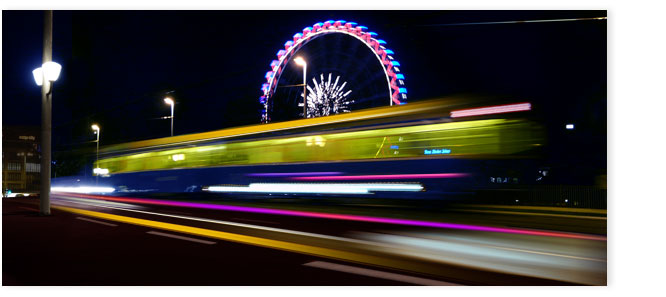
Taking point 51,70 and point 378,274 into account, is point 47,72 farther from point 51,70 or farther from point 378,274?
point 378,274

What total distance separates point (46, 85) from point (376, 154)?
670cm

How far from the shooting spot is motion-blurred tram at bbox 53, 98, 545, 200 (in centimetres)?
906

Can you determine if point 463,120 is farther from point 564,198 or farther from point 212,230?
point 564,198

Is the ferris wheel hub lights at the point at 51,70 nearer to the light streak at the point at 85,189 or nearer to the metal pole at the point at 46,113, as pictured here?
the metal pole at the point at 46,113

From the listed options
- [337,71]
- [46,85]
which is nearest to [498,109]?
[46,85]

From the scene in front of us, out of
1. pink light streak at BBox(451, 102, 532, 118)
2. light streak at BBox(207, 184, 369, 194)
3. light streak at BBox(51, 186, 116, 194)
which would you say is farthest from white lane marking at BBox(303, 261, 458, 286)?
light streak at BBox(51, 186, 116, 194)

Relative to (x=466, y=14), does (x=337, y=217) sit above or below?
below

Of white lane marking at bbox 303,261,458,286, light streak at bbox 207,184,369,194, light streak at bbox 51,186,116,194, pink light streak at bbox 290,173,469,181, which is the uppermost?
pink light streak at bbox 290,173,469,181

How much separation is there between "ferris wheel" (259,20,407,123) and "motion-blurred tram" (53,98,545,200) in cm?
748

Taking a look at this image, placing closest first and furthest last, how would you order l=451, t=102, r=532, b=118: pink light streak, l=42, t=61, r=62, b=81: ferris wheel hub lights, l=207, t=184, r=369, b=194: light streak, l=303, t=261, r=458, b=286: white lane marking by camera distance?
l=303, t=261, r=458, b=286: white lane marking < l=42, t=61, r=62, b=81: ferris wheel hub lights < l=451, t=102, r=532, b=118: pink light streak < l=207, t=184, r=369, b=194: light streak

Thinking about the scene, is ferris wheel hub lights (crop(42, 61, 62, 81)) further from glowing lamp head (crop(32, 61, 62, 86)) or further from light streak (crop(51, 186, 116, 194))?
light streak (crop(51, 186, 116, 194))

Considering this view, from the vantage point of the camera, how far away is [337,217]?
9633 mm

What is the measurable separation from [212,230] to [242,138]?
6502 millimetres
